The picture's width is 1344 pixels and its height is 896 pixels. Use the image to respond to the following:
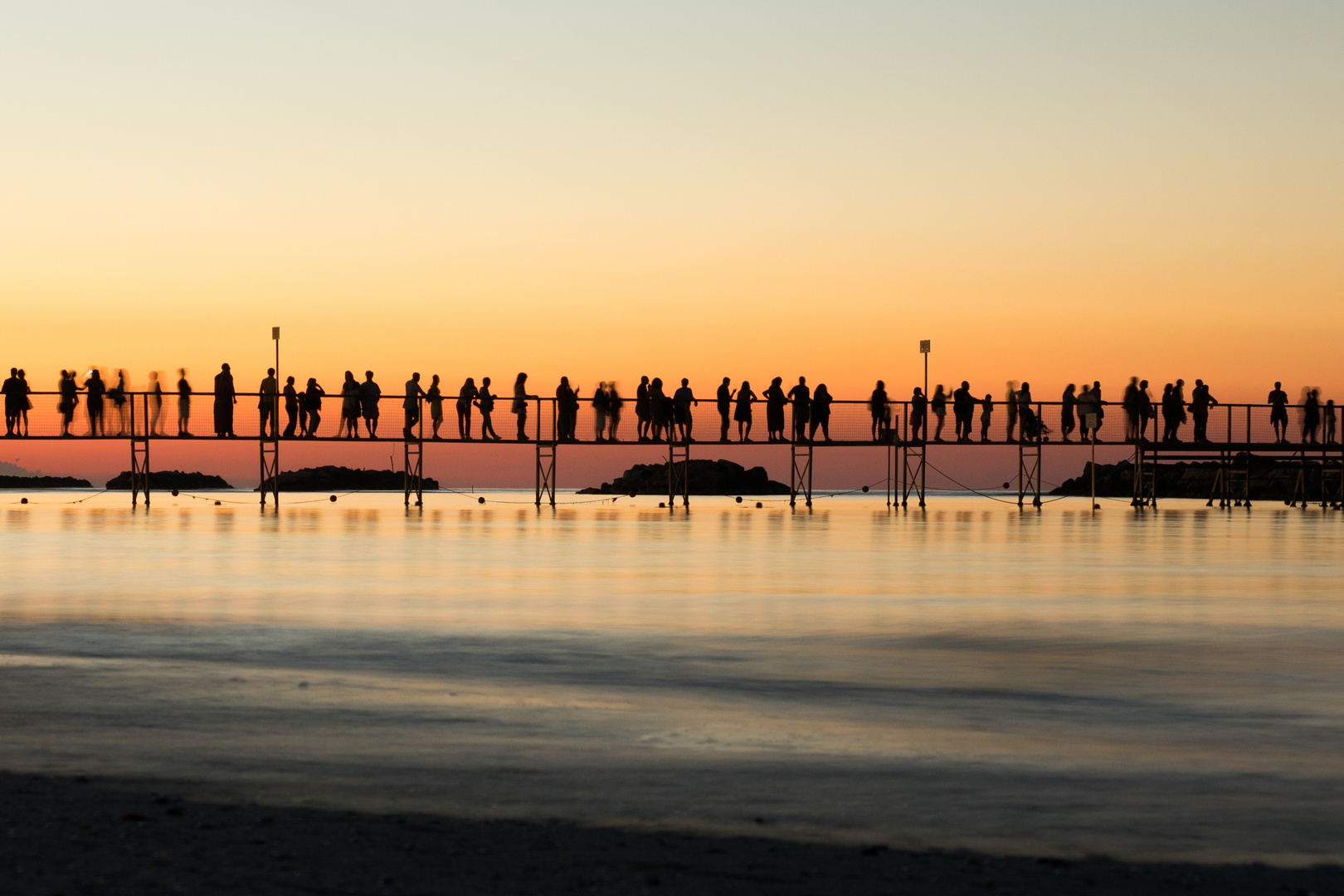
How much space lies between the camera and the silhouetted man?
46625 mm

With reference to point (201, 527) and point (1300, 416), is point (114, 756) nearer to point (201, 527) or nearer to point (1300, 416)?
point (201, 527)

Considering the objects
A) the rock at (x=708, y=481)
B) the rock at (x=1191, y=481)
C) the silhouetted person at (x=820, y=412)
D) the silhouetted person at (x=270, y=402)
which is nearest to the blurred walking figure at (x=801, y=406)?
the silhouetted person at (x=820, y=412)

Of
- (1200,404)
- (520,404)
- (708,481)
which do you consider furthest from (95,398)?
(708,481)

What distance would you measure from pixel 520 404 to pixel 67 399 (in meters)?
12.4

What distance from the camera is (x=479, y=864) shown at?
5.10 metres

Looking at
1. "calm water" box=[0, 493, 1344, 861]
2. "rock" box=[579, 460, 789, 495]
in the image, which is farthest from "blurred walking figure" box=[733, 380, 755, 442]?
"rock" box=[579, 460, 789, 495]

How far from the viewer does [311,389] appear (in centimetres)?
4353

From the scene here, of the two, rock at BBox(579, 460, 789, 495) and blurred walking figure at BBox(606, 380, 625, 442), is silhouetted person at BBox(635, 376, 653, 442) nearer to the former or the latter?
blurred walking figure at BBox(606, 380, 625, 442)

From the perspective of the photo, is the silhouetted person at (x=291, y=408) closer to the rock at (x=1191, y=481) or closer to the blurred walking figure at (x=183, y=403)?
the blurred walking figure at (x=183, y=403)

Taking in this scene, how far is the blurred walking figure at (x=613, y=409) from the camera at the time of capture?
45.8 meters

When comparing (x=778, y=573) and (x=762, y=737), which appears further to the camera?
(x=778, y=573)

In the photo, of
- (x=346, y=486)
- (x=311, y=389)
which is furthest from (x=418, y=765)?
(x=346, y=486)

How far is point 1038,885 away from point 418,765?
9.52ft

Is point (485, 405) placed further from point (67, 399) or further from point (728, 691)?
point (728, 691)
